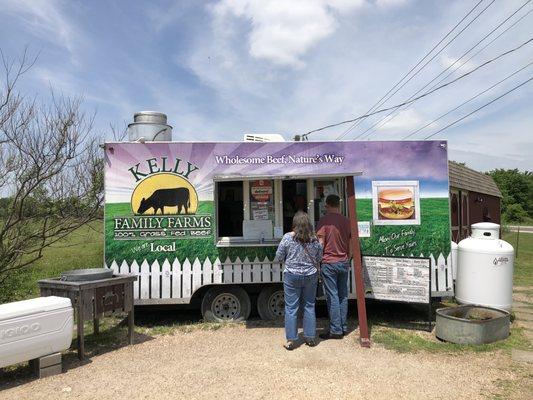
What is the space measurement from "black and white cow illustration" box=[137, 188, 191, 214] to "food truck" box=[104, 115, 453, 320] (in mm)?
15

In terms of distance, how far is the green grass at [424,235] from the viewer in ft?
22.7

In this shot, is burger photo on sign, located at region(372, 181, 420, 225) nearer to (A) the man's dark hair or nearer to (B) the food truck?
(B) the food truck

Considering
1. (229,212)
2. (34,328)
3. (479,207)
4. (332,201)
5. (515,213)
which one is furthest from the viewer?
(515,213)

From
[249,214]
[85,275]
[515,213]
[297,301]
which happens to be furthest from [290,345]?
[515,213]

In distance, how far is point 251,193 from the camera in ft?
22.7

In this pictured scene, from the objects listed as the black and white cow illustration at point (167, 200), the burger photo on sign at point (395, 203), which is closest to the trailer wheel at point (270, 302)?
the black and white cow illustration at point (167, 200)

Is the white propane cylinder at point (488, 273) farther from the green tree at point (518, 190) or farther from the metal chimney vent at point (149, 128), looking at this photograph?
the green tree at point (518, 190)

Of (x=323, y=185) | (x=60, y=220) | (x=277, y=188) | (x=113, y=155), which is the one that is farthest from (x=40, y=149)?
(x=323, y=185)

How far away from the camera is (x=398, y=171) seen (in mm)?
6934

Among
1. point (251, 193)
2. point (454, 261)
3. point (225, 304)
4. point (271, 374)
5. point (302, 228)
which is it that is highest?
point (251, 193)

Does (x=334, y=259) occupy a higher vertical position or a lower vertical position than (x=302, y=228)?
lower

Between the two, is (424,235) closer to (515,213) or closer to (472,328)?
(472,328)

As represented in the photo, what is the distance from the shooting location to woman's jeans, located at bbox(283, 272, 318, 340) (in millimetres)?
5613

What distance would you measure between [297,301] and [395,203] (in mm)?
2338
